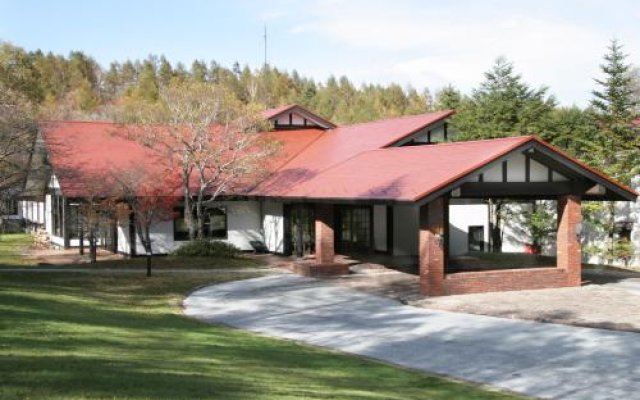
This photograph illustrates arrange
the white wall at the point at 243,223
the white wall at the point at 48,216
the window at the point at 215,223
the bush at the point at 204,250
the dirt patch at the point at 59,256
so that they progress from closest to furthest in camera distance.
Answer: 1. the dirt patch at the point at 59,256
2. the bush at the point at 204,250
3. the window at the point at 215,223
4. the white wall at the point at 243,223
5. the white wall at the point at 48,216

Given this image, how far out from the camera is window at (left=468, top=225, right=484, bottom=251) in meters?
31.4

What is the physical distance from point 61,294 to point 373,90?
103 metres

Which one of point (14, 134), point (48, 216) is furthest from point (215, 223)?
point (14, 134)

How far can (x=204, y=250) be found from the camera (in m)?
26.7

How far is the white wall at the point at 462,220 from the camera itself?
30.1 metres

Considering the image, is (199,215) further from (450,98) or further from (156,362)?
(450,98)

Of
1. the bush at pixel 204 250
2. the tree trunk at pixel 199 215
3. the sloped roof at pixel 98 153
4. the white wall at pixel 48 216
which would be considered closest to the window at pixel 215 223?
the tree trunk at pixel 199 215

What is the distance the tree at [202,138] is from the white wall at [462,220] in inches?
308

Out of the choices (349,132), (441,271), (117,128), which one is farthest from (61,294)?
(349,132)

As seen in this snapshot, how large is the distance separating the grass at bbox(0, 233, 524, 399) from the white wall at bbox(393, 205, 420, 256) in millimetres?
13514

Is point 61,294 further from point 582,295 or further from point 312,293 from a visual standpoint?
point 582,295

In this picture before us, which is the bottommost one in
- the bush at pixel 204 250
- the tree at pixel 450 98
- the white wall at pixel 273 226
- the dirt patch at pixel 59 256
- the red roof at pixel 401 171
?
the dirt patch at pixel 59 256

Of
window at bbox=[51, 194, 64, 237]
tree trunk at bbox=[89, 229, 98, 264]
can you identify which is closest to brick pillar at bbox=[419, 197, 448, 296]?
tree trunk at bbox=[89, 229, 98, 264]

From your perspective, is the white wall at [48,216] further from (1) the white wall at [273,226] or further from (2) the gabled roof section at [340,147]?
(2) the gabled roof section at [340,147]
